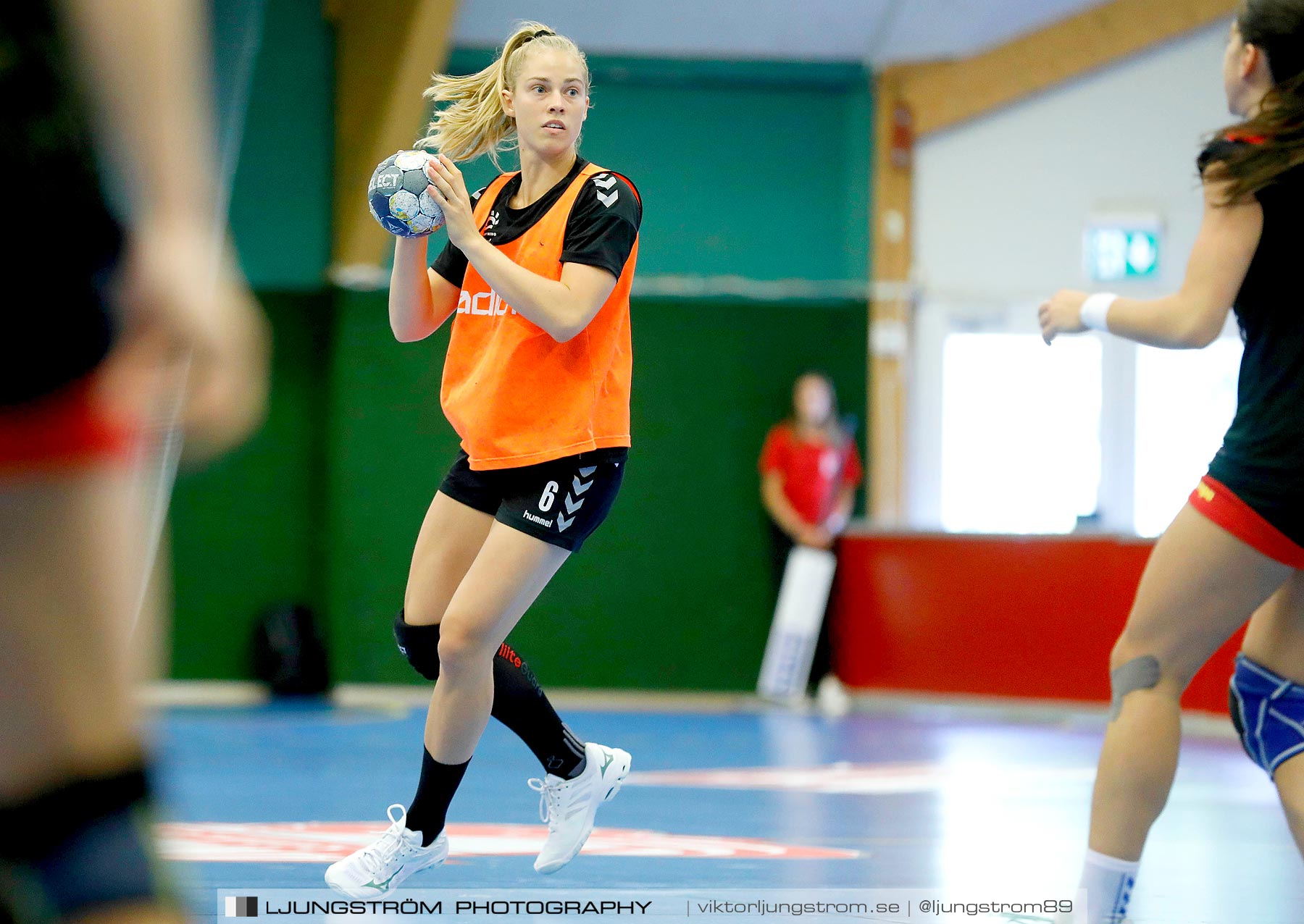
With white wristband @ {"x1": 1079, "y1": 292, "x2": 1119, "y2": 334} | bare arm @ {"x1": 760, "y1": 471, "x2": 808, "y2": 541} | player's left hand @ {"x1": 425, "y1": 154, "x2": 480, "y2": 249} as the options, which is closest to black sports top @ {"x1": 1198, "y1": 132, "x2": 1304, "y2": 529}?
white wristband @ {"x1": 1079, "y1": 292, "x2": 1119, "y2": 334}

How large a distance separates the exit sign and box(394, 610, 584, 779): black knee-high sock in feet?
26.1

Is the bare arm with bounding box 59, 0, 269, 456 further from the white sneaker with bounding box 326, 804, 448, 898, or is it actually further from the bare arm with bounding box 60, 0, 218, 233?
the white sneaker with bounding box 326, 804, 448, 898

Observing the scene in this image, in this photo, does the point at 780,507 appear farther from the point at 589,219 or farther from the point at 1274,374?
the point at 1274,374

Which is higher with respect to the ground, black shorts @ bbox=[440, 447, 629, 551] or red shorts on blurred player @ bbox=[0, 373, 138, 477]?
red shorts on blurred player @ bbox=[0, 373, 138, 477]

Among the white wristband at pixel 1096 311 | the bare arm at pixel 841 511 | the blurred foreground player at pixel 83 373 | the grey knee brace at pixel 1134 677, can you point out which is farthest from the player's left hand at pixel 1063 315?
the bare arm at pixel 841 511

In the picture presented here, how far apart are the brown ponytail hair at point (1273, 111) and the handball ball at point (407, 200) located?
1447 millimetres

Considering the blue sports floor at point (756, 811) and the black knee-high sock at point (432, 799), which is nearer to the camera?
the black knee-high sock at point (432, 799)

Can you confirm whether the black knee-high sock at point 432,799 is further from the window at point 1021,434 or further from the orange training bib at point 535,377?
the window at point 1021,434

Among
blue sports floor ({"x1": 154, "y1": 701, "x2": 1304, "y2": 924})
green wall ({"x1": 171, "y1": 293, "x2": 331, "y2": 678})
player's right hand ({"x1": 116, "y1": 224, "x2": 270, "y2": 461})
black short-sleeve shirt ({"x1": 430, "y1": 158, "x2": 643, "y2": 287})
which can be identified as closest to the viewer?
player's right hand ({"x1": 116, "y1": 224, "x2": 270, "y2": 461})

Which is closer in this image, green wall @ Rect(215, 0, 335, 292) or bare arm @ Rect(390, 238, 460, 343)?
bare arm @ Rect(390, 238, 460, 343)

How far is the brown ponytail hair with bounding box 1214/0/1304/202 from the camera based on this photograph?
7.32 feet

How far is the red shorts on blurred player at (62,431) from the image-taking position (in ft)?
3.22

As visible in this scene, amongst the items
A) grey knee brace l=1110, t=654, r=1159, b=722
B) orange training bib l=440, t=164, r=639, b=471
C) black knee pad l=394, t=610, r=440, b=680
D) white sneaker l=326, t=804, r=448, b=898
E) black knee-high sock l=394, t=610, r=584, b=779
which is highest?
orange training bib l=440, t=164, r=639, b=471

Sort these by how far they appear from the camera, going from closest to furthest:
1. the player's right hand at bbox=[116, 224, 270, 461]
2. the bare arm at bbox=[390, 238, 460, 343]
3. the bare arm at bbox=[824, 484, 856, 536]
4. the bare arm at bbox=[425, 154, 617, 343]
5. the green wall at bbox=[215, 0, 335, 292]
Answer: the player's right hand at bbox=[116, 224, 270, 461] < the bare arm at bbox=[425, 154, 617, 343] < the bare arm at bbox=[390, 238, 460, 343] < the bare arm at bbox=[824, 484, 856, 536] < the green wall at bbox=[215, 0, 335, 292]
